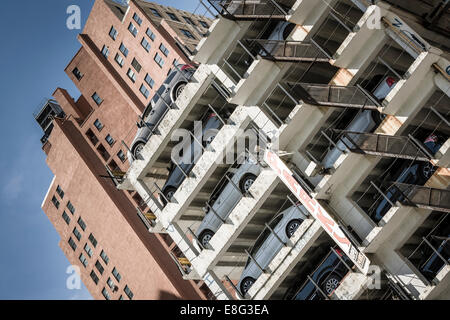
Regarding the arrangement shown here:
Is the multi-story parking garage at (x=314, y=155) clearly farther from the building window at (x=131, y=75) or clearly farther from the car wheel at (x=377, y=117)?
the building window at (x=131, y=75)

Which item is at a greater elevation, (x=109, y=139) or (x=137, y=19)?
(x=137, y=19)

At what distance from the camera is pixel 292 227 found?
89.9 feet

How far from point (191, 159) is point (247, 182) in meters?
3.17

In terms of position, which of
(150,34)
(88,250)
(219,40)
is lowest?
(88,250)

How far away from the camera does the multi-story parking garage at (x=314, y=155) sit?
2400 centimetres

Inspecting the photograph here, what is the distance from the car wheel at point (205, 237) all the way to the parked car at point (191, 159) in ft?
7.94

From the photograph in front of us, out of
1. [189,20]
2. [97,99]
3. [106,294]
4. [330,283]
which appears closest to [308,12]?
[330,283]

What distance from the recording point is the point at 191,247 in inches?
1172

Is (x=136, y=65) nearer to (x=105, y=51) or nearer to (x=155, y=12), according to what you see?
(x=105, y=51)

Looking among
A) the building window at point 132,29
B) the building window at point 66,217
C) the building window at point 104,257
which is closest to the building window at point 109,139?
the building window at point 66,217

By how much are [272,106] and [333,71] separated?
129 inches

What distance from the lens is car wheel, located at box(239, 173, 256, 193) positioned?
2833cm

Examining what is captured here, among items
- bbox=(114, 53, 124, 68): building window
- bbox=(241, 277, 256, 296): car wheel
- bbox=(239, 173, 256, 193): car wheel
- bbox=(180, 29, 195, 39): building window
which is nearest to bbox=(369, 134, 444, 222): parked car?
bbox=(239, 173, 256, 193): car wheel
